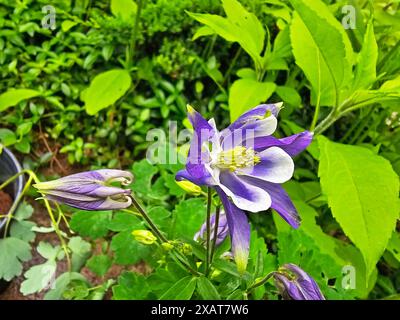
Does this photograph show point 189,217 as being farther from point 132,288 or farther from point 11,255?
point 11,255

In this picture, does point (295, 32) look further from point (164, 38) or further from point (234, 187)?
point (164, 38)

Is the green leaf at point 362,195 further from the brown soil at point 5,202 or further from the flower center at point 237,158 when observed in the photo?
the brown soil at point 5,202

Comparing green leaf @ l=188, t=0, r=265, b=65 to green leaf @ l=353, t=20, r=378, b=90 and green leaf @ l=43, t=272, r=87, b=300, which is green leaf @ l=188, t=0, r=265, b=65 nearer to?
green leaf @ l=353, t=20, r=378, b=90

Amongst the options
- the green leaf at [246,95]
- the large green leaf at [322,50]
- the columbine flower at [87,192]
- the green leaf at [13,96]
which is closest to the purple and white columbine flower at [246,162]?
the columbine flower at [87,192]

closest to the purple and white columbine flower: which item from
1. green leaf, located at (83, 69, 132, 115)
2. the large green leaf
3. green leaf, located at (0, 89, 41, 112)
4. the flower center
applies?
the flower center

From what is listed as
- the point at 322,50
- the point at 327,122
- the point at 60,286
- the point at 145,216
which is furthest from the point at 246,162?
the point at 60,286
